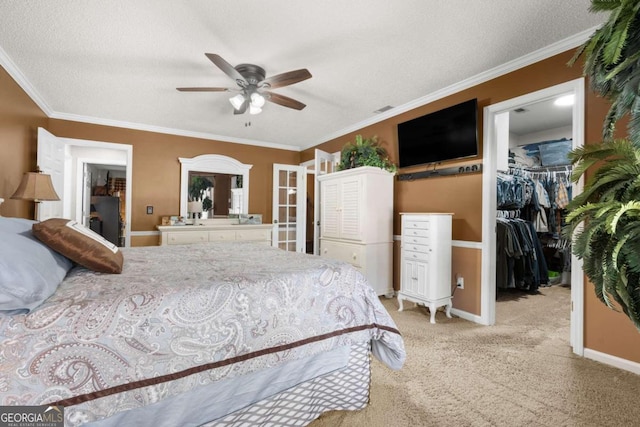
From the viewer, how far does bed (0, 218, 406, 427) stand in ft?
3.11

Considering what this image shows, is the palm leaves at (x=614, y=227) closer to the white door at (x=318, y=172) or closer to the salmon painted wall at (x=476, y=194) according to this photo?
the salmon painted wall at (x=476, y=194)

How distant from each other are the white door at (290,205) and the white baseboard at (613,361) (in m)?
4.41

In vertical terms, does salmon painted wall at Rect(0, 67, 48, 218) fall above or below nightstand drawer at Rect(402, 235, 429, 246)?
above

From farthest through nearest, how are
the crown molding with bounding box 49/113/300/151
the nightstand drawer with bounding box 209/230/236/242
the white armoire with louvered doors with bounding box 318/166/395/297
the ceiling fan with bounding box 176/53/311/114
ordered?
the nightstand drawer with bounding box 209/230/236/242
the crown molding with bounding box 49/113/300/151
the white armoire with louvered doors with bounding box 318/166/395/297
the ceiling fan with bounding box 176/53/311/114

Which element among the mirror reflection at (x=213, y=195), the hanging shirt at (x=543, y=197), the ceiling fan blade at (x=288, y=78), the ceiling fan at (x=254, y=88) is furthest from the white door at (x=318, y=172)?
the hanging shirt at (x=543, y=197)

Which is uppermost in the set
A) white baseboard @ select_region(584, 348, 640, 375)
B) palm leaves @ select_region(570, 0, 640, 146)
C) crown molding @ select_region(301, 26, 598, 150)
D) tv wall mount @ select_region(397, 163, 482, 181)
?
crown molding @ select_region(301, 26, 598, 150)

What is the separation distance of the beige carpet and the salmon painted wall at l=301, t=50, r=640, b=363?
0.26 m

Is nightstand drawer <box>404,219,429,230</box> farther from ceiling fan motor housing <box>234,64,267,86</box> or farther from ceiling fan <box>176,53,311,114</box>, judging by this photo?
ceiling fan motor housing <box>234,64,267,86</box>

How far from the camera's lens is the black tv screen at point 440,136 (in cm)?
295

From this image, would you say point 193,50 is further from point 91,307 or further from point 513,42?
point 513,42

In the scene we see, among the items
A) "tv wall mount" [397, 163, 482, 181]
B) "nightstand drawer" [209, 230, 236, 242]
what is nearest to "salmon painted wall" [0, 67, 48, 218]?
"nightstand drawer" [209, 230, 236, 242]

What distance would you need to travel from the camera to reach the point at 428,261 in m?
2.99

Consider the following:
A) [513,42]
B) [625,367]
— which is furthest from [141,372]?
[513,42]

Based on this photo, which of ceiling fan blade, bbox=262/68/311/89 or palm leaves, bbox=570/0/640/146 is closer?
palm leaves, bbox=570/0/640/146
